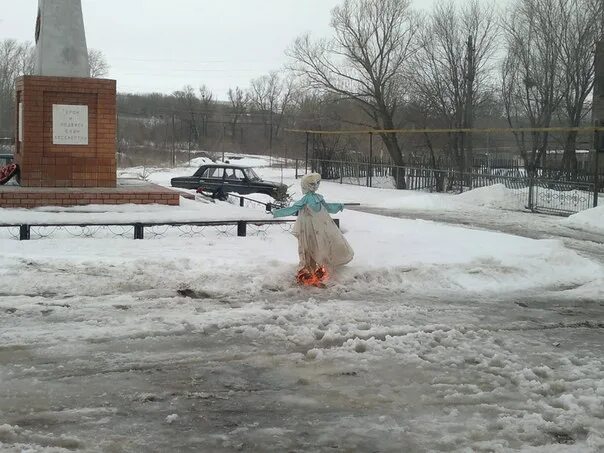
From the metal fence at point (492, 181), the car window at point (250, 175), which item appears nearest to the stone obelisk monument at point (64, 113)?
the car window at point (250, 175)

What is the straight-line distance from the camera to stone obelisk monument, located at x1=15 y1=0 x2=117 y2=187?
516 inches

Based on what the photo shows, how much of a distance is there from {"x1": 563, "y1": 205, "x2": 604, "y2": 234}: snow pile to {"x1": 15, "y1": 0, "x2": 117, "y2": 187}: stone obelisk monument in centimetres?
1150

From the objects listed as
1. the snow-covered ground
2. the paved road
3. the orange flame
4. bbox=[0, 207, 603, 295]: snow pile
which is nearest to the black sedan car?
bbox=[0, 207, 603, 295]: snow pile

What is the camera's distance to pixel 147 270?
28.7 ft

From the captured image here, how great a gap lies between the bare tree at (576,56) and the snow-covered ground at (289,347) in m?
21.8

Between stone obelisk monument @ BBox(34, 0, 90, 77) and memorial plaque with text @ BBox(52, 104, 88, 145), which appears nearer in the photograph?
memorial plaque with text @ BBox(52, 104, 88, 145)

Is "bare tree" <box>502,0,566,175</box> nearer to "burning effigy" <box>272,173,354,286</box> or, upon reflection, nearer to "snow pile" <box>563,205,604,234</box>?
"snow pile" <box>563,205,604,234</box>

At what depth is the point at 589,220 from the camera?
1817cm

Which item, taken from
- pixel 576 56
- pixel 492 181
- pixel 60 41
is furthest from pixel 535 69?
pixel 60 41

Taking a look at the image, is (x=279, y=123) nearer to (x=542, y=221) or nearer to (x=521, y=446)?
(x=542, y=221)

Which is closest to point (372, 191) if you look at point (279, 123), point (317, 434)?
point (317, 434)

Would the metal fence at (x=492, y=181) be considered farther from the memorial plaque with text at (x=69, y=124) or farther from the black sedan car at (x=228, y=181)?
the memorial plaque with text at (x=69, y=124)

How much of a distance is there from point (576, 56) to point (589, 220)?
1512 centimetres

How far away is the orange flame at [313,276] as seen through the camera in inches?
340
